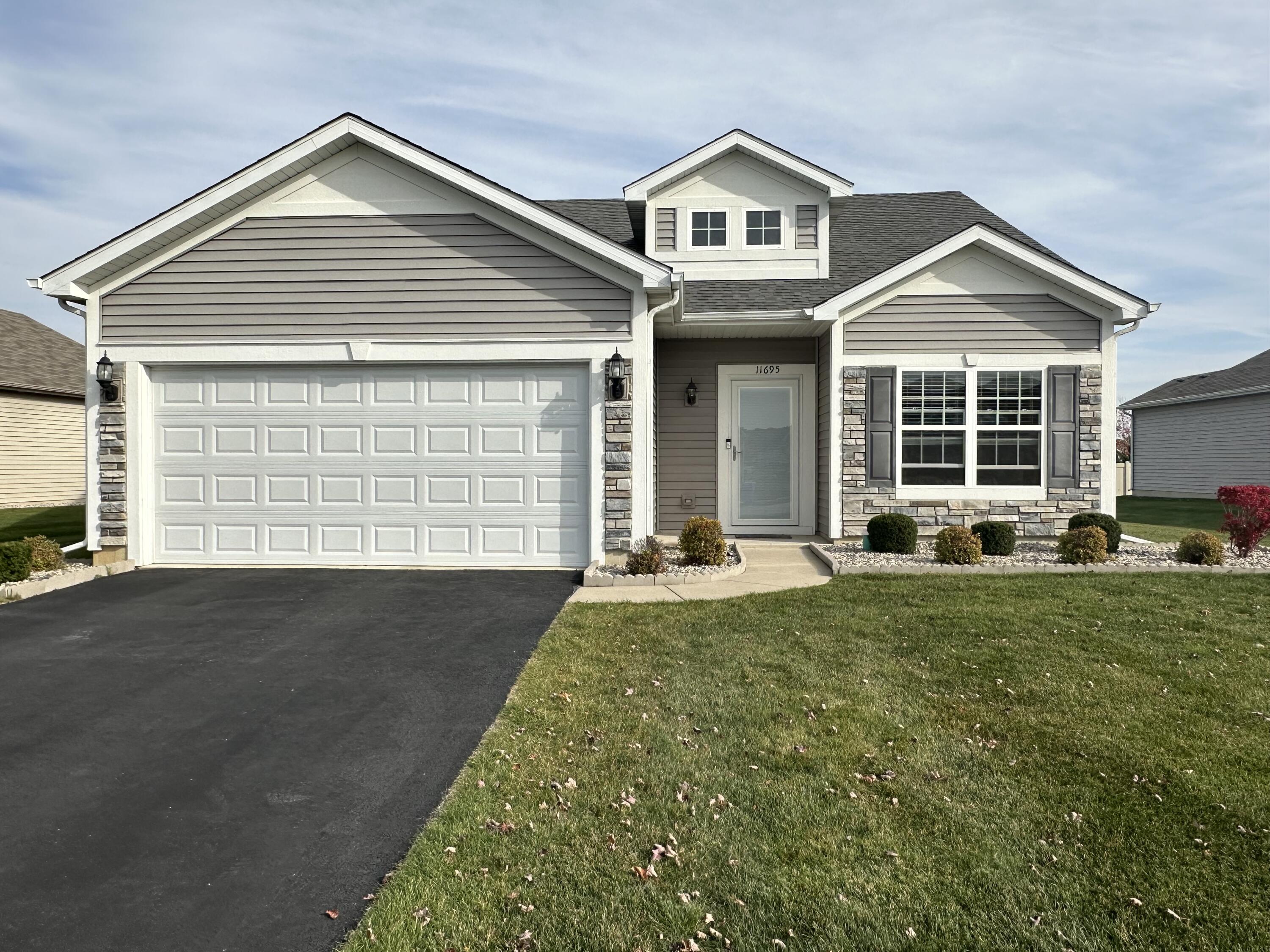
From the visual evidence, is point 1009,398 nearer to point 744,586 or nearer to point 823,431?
point 823,431

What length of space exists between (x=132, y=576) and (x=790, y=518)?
857 cm

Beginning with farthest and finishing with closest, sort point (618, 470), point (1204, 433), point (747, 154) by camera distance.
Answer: point (1204, 433) → point (747, 154) → point (618, 470)

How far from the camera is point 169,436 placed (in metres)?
8.41

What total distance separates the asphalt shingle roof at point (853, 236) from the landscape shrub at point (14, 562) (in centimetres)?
728

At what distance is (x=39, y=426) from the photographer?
16688mm

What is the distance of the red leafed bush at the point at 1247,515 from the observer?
801cm

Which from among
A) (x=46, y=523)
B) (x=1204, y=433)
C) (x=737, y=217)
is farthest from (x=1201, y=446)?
(x=46, y=523)

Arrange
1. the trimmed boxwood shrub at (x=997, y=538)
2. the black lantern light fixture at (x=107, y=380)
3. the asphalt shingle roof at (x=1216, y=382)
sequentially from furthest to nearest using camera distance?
the asphalt shingle roof at (x=1216, y=382) < the trimmed boxwood shrub at (x=997, y=538) < the black lantern light fixture at (x=107, y=380)

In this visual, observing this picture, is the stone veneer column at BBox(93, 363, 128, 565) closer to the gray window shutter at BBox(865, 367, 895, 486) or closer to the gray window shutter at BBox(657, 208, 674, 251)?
the gray window shutter at BBox(657, 208, 674, 251)

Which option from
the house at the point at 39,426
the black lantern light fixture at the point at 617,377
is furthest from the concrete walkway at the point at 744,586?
the house at the point at 39,426

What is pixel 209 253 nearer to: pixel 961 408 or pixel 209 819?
pixel 209 819

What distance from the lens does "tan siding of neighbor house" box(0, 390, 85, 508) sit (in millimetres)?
15906

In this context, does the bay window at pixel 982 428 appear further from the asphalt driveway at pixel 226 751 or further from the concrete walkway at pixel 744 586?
the asphalt driveway at pixel 226 751

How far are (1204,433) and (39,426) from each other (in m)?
30.9
